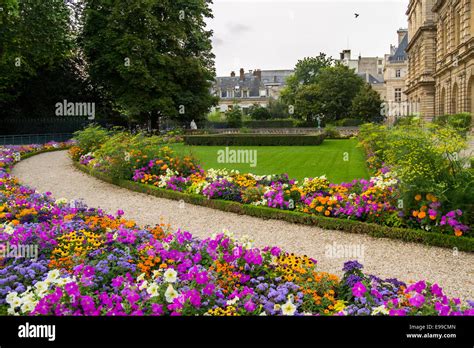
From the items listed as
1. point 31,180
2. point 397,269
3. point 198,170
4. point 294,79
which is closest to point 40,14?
point 31,180

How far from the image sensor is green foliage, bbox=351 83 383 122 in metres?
46.1

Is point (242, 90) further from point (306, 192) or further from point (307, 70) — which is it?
point (306, 192)

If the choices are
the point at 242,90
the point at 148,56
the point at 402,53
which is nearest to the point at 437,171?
the point at 148,56

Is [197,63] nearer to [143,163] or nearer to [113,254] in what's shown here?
[143,163]

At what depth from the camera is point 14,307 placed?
4.13 metres

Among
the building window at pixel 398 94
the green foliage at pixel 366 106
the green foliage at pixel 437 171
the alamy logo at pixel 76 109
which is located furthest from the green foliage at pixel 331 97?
the green foliage at pixel 437 171

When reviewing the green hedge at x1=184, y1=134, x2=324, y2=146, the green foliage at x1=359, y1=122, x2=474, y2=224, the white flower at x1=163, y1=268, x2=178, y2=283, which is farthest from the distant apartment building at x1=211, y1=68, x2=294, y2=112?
the white flower at x1=163, y1=268, x2=178, y2=283

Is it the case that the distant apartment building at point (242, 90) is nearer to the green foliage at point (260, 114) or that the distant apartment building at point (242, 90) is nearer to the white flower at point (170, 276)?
the green foliage at point (260, 114)

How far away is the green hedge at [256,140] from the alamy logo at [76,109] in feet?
27.2

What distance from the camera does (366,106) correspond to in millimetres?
46062

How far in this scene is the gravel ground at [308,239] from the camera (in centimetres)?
619

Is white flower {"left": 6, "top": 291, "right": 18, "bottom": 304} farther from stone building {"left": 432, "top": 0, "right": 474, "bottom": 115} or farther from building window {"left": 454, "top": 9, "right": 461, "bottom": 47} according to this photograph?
building window {"left": 454, "top": 9, "right": 461, "bottom": 47}

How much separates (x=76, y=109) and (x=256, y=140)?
46.0 feet
